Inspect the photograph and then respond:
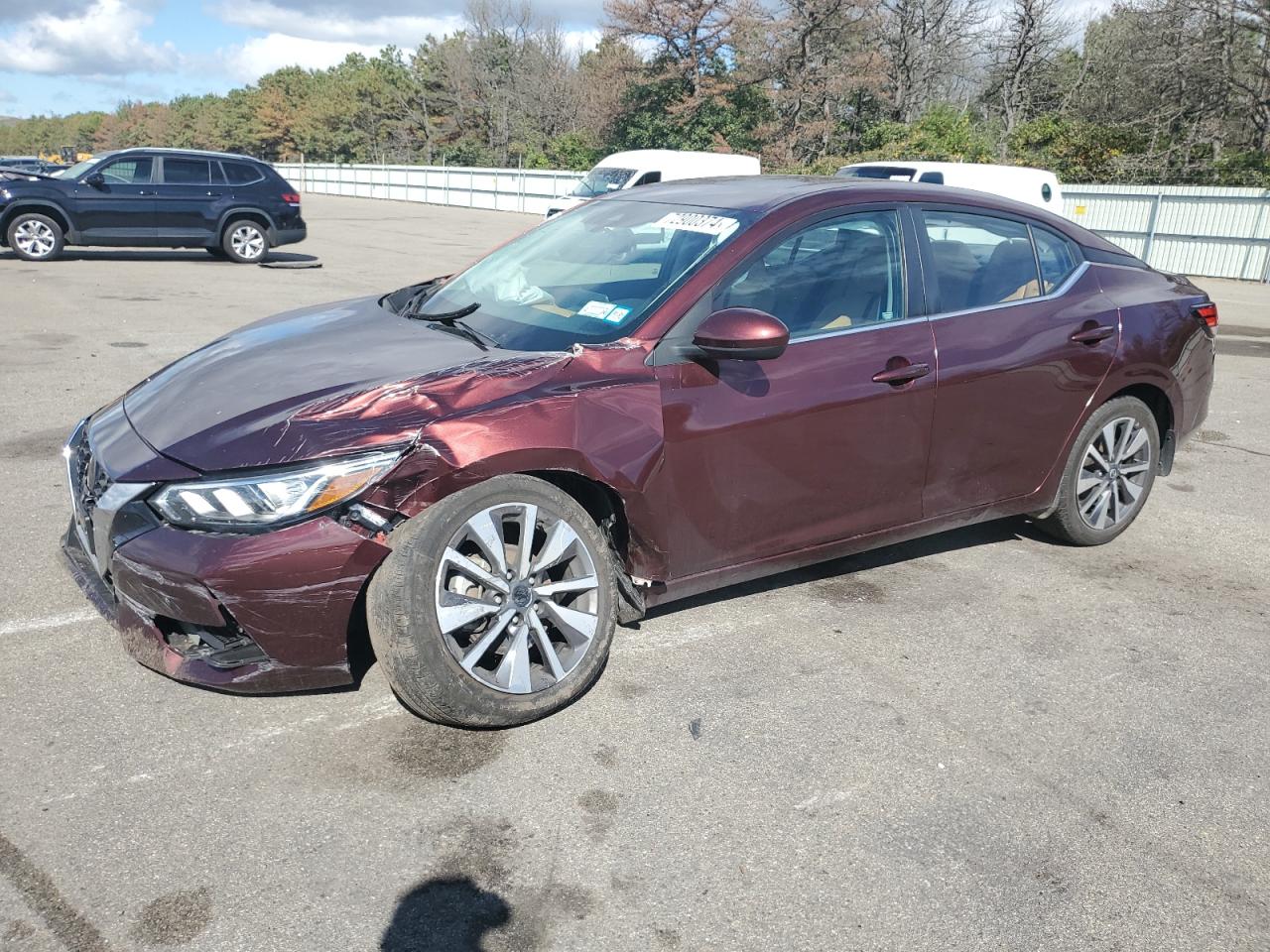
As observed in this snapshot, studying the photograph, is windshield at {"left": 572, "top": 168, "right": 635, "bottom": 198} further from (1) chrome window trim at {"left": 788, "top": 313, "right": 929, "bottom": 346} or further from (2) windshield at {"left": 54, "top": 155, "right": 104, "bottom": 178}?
(1) chrome window trim at {"left": 788, "top": 313, "right": 929, "bottom": 346}

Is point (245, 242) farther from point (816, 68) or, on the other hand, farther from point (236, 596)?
point (816, 68)

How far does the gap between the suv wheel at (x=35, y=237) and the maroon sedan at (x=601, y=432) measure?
13.5 m

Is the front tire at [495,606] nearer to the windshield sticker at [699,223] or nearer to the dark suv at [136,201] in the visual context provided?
the windshield sticker at [699,223]

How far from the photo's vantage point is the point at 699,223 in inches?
154

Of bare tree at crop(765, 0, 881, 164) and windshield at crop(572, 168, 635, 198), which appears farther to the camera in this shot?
bare tree at crop(765, 0, 881, 164)

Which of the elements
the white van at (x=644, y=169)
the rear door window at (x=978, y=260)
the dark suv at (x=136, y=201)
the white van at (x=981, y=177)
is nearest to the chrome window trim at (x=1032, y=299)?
the rear door window at (x=978, y=260)

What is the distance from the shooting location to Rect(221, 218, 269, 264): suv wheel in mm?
16516

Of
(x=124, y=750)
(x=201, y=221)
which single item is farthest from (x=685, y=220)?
(x=201, y=221)

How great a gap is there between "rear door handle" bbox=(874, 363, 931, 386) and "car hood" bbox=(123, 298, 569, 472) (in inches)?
49.0

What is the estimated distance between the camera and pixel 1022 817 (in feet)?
9.52

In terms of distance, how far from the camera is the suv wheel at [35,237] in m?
15.4

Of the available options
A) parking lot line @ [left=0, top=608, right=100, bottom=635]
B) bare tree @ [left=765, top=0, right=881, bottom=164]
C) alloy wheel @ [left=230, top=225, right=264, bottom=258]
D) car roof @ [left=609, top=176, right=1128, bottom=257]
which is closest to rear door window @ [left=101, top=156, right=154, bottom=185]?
alloy wheel @ [left=230, top=225, right=264, bottom=258]

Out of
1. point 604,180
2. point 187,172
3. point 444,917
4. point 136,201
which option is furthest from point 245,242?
point 444,917

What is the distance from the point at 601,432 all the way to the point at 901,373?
1299 mm
